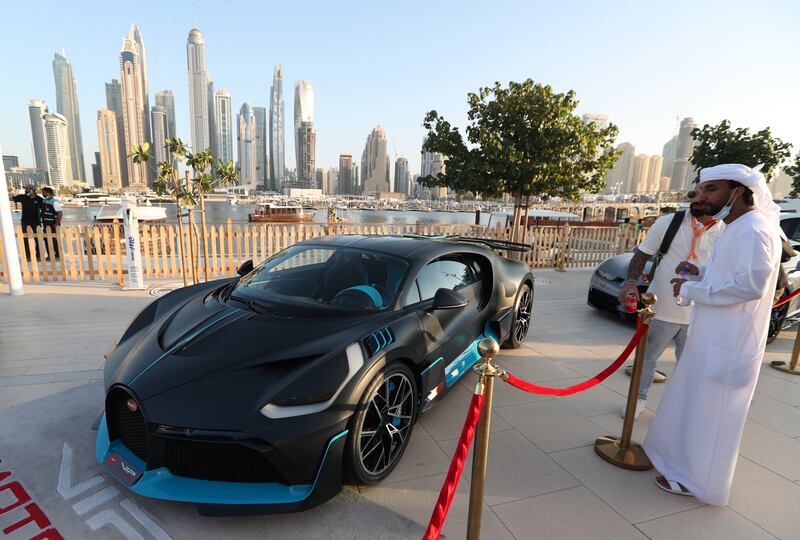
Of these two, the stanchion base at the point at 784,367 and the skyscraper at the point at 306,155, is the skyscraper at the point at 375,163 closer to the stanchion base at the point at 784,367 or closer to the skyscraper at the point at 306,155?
the skyscraper at the point at 306,155

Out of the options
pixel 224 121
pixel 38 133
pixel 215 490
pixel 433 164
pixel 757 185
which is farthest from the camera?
pixel 224 121

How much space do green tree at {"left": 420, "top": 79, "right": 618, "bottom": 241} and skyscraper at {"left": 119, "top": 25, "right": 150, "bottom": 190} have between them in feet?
314

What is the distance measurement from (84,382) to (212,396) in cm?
259

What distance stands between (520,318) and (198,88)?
470 ft

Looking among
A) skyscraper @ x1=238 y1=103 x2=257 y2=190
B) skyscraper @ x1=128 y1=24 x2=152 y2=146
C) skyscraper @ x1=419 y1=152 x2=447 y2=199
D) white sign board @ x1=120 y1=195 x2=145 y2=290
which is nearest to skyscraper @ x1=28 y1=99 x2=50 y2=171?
skyscraper @ x1=128 y1=24 x2=152 y2=146

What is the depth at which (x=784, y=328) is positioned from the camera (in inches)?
246

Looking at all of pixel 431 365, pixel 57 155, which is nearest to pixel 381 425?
pixel 431 365

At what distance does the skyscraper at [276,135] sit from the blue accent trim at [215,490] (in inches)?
6542

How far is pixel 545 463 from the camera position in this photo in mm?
2717

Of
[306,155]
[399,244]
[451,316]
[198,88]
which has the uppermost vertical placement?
[198,88]

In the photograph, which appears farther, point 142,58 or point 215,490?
point 142,58

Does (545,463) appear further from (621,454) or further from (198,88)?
(198,88)

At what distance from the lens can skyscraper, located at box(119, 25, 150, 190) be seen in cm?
9331

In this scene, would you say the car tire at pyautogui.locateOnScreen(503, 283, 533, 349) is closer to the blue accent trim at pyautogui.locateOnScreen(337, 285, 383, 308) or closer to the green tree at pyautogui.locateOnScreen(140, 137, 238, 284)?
the blue accent trim at pyautogui.locateOnScreen(337, 285, 383, 308)
